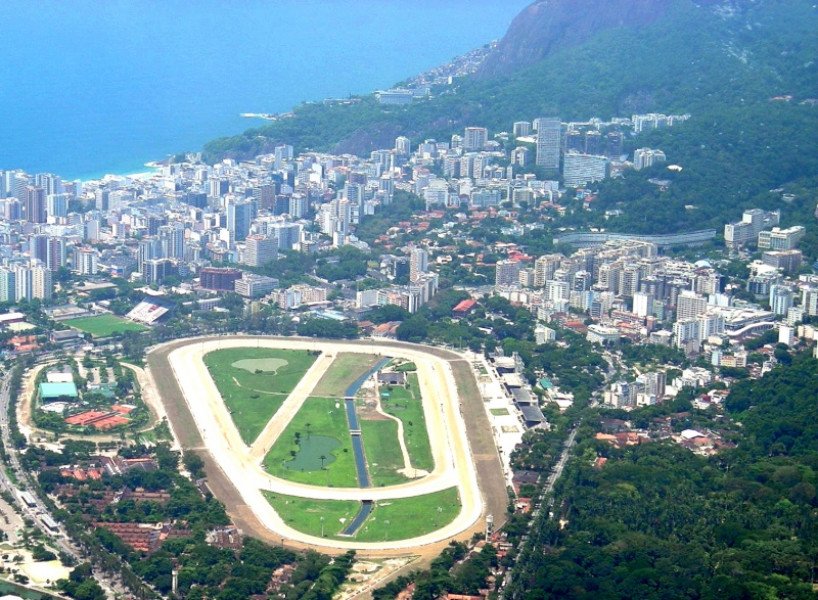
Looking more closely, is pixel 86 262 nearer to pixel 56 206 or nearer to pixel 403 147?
pixel 56 206

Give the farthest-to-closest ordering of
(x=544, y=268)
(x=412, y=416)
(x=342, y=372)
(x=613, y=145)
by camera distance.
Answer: (x=613, y=145) < (x=544, y=268) < (x=342, y=372) < (x=412, y=416)

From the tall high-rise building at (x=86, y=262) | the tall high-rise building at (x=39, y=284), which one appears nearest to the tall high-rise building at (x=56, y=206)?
the tall high-rise building at (x=86, y=262)

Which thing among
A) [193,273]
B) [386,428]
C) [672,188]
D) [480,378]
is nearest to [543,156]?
[672,188]

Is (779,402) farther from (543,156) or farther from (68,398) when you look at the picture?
(543,156)

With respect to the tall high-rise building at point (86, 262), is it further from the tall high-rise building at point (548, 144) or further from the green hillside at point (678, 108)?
the tall high-rise building at point (548, 144)

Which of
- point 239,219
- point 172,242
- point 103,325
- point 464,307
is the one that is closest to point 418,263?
point 464,307

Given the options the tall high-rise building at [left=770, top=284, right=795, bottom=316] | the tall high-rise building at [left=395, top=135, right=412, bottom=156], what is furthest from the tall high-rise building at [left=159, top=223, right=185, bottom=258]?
the tall high-rise building at [left=770, top=284, right=795, bottom=316]

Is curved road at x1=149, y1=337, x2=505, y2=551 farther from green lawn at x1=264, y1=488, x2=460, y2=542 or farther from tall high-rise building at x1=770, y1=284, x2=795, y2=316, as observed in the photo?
tall high-rise building at x1=770, y1=284, x2=795, y2=316
